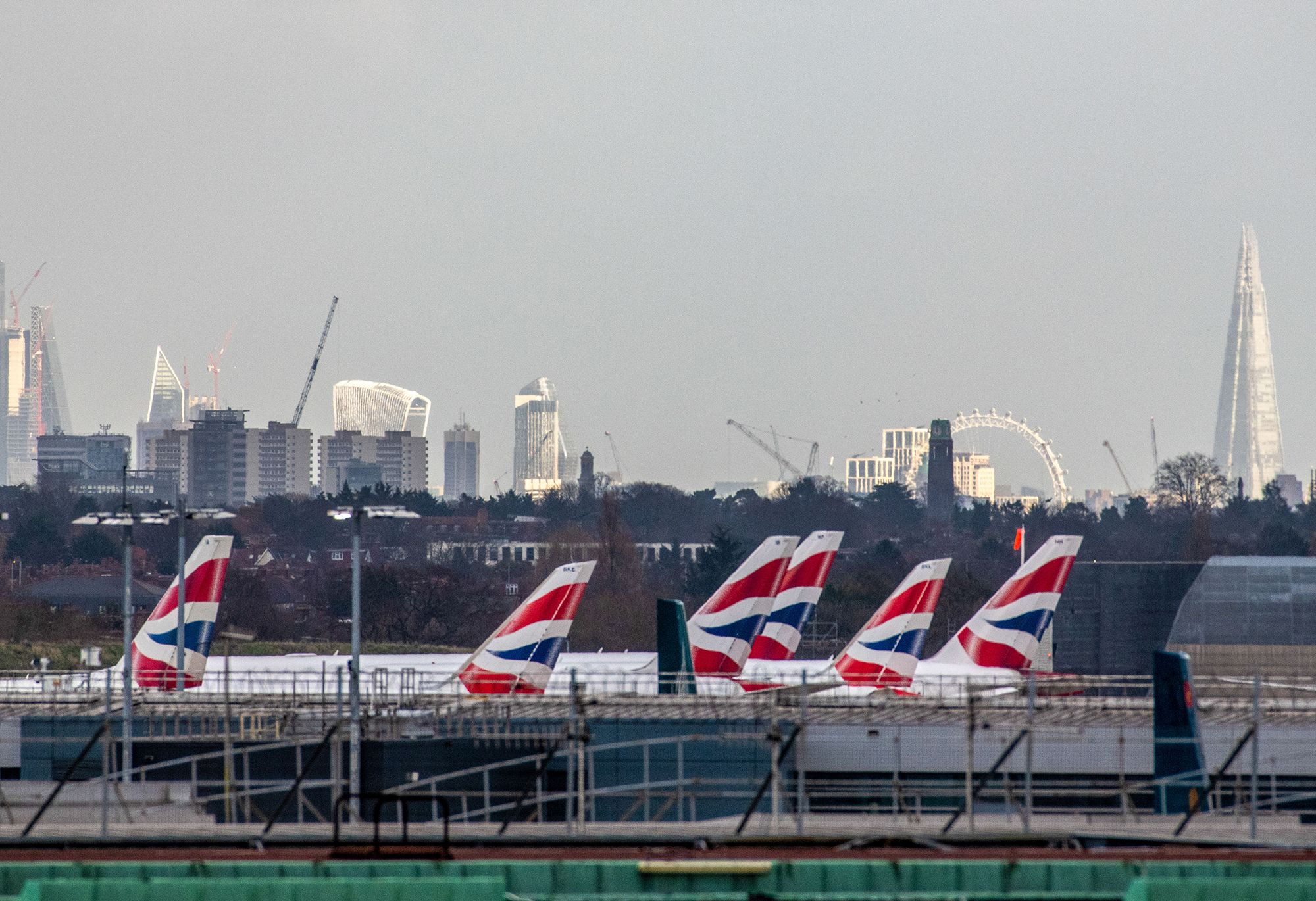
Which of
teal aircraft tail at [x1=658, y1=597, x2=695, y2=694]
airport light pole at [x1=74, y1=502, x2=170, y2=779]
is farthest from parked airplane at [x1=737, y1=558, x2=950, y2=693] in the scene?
airport light pole at [x1=74, y1=502, x2=170, y2=779]

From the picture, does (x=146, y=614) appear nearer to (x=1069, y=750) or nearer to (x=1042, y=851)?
(x=1069, y=750)

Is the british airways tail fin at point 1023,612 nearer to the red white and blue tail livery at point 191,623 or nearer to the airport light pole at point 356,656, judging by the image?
the airport light pole at point 356,656

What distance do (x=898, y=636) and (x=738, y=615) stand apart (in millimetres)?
5207

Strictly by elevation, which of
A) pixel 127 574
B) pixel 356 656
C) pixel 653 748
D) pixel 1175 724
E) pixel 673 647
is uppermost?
pixel 127 574

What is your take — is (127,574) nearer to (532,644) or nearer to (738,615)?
(532,644)

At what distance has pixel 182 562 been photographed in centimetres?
5362

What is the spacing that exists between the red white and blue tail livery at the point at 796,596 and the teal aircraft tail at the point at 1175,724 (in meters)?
24.3

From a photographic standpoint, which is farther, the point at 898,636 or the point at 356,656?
the point at 898,636

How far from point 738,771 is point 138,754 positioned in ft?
51.9

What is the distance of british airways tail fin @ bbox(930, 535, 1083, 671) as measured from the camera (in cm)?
6112

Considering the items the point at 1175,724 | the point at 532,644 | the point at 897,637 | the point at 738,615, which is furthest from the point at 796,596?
the point at 1175,724

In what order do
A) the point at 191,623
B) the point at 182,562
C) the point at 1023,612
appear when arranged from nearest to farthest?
the point at 182,562
the point at 1023,612
the point at 191,623

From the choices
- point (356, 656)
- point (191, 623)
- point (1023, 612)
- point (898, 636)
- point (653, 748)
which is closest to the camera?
point (356, 656)

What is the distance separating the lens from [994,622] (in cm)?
6278
